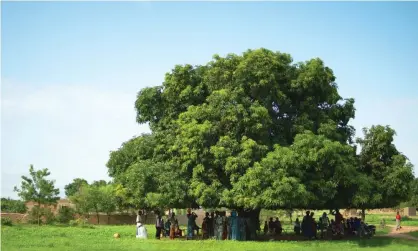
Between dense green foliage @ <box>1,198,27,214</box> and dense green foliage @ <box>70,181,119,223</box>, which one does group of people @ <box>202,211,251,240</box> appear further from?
dense green foliage @ <box>1,198,27,214</box>

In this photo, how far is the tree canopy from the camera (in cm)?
2483

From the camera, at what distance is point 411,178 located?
27781mm

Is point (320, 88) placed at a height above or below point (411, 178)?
above

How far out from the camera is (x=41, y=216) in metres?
48.3

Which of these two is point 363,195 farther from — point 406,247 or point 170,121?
point 170,121

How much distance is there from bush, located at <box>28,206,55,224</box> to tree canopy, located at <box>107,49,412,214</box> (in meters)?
21.5

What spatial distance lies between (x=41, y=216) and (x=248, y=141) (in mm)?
30177

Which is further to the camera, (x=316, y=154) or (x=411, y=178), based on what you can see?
(x=411, y=178)

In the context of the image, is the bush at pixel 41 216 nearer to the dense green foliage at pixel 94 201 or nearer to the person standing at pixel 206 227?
the dense green foliage at pixel 94 201

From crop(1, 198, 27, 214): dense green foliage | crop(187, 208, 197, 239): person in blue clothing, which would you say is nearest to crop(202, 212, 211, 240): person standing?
crop(187, 208, 197, 239): person in blue clothing

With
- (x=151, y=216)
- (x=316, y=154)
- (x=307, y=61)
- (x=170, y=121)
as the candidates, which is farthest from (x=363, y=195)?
(x=151, y=216)

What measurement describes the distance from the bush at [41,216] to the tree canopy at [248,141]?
70.5 feet

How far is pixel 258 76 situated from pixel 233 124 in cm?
287

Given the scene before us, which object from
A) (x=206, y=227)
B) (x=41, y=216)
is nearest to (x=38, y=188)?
(x=41, y=216)
